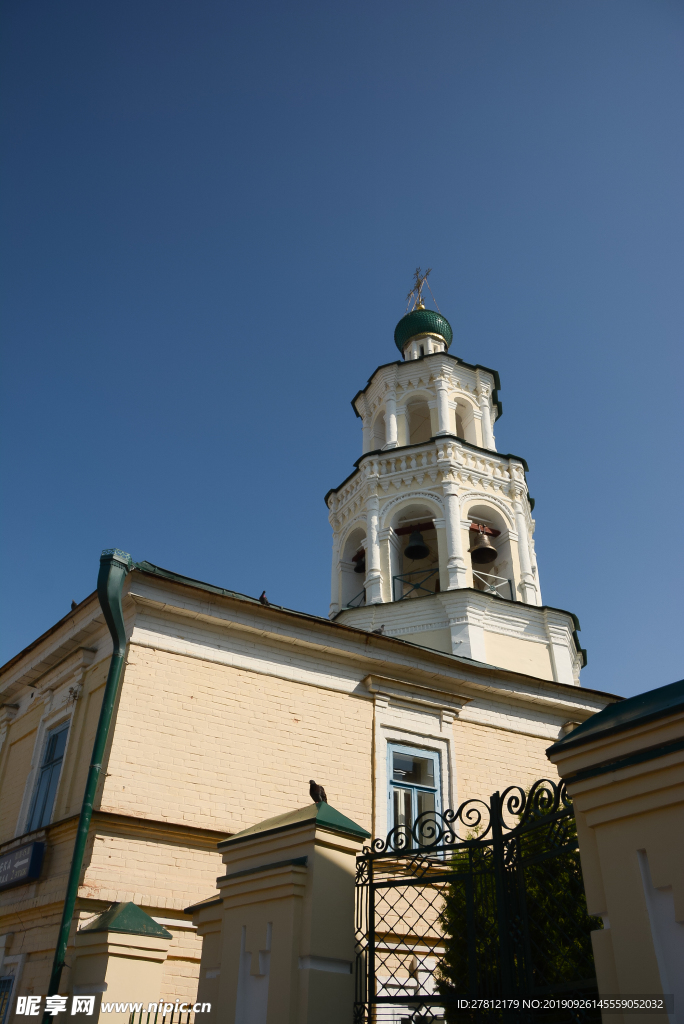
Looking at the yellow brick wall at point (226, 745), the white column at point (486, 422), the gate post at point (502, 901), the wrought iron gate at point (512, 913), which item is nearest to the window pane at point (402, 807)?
the yellow brick wall at point (226, 745)

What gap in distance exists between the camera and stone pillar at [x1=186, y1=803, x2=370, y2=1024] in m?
5.23

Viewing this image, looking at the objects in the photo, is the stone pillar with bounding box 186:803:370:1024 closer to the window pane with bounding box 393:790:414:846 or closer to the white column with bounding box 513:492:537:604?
the window pane with bounding box 393:790:414:846

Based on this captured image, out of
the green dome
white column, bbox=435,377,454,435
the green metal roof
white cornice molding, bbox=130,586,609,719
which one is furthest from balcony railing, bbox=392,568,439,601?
the green metal roof

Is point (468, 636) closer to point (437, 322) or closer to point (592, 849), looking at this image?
point (437, 322)

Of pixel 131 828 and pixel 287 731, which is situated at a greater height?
pixel 287 731

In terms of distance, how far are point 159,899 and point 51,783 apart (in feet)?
10.1

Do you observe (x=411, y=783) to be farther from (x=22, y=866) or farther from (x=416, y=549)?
(x=416, y=549)

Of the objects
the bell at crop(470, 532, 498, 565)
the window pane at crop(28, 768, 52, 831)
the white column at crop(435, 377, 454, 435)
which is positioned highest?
the white column at crop(435, 377, 454, 435)

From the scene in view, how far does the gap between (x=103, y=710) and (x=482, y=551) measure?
12867 mm

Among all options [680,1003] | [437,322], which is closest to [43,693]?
[680,1003]

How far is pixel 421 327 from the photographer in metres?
27.1

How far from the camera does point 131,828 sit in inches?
385

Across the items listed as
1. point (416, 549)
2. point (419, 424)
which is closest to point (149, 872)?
point (416, 549)

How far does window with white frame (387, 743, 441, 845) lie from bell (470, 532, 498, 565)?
8965 millimetres
